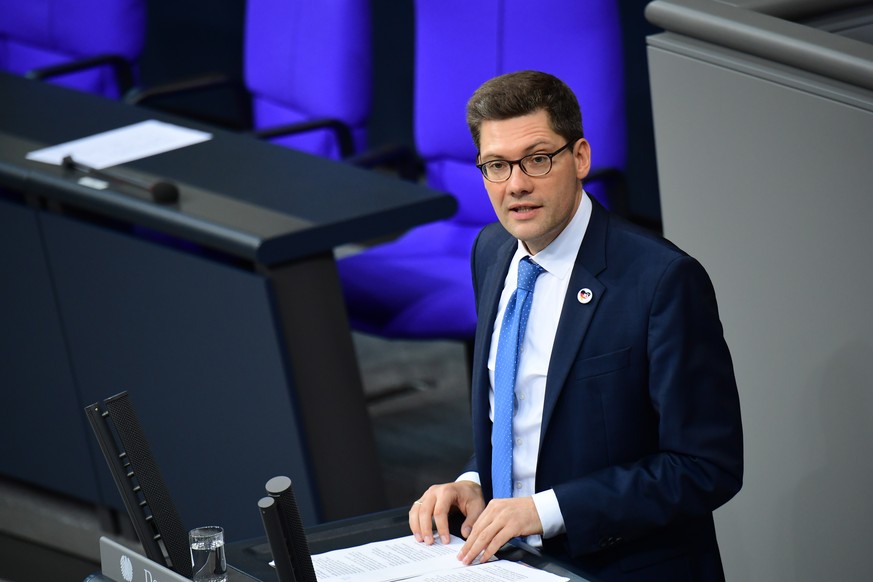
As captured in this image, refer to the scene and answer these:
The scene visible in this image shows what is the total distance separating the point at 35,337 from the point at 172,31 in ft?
12.4

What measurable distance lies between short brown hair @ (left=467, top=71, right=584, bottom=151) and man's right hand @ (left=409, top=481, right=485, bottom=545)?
486 millimetres

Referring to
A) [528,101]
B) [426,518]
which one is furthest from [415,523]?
[528,101]

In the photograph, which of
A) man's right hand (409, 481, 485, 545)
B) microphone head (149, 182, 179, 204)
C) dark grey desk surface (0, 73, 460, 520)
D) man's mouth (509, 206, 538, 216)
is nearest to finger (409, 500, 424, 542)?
man's right hand (409, 481, 485, 545)

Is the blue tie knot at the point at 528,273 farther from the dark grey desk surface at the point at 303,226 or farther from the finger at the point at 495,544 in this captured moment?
the dark grey desk surface at the point at 303,226

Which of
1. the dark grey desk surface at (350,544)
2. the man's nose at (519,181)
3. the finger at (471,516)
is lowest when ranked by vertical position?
the finger at (471,516)

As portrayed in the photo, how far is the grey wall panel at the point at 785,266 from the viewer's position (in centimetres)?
208

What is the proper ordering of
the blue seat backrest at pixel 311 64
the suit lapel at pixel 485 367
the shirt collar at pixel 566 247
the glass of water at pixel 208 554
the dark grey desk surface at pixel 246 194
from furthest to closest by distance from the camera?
the blue seat backrest at pixel 311 64 < the dark grey desk surface at pixel 246 194 < the suit lapel at pixel 485 367 < the shirt collar at pixel 566 247 < the glass of water at pixel 208 554

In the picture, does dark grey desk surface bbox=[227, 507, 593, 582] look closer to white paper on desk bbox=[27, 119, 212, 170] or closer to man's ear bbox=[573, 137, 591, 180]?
man's ear bbox=[573, 137, 591, 180]

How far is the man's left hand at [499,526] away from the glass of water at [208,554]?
0.97 feet

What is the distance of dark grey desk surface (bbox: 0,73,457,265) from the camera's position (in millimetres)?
3035

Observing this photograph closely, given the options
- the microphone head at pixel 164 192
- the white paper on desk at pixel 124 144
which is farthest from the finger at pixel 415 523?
the white paper on desk at pixel 124 144

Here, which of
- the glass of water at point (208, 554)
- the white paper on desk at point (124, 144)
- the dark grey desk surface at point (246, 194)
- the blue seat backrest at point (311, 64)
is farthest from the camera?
the blue seat backrest at point (311, 64)

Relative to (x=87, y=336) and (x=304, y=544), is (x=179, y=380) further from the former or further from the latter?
(x=304, y=544)

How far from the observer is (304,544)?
1469 millimetres
